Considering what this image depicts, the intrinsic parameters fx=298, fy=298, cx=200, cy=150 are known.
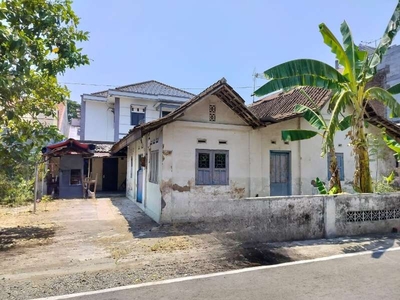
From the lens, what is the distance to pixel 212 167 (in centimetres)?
1142

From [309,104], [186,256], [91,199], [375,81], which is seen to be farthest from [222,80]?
[375,81]

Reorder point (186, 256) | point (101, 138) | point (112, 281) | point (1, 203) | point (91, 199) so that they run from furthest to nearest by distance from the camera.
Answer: point (101, 138)
point (91, 199)
point (1, 203)
point (186, 256)
point (112, 281)

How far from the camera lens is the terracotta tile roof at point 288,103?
13009 mm

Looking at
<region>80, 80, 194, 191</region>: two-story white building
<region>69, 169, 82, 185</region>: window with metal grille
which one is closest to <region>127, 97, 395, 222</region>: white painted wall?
<region>69, 169, 82, 185</region>: window with metal grille

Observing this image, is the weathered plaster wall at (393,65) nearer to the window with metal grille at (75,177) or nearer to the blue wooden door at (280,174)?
the blue wooden door at (280,174)

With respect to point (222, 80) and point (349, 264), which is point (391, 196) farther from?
point (222, 80)

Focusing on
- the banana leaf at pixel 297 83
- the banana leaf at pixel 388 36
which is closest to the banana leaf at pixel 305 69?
the banana leaf at pixel 297 83

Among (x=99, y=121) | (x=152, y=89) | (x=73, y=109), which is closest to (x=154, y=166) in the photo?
(x=99, y=121)

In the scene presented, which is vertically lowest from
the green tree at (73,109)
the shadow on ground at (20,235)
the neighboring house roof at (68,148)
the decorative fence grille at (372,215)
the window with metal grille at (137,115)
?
the shadow on ground at (20,235)

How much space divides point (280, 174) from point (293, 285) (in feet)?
26.9

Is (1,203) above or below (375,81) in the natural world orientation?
below

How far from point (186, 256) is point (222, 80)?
20.6 ft

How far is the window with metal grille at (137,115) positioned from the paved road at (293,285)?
20.4 meters

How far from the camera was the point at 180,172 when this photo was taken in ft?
35.7
